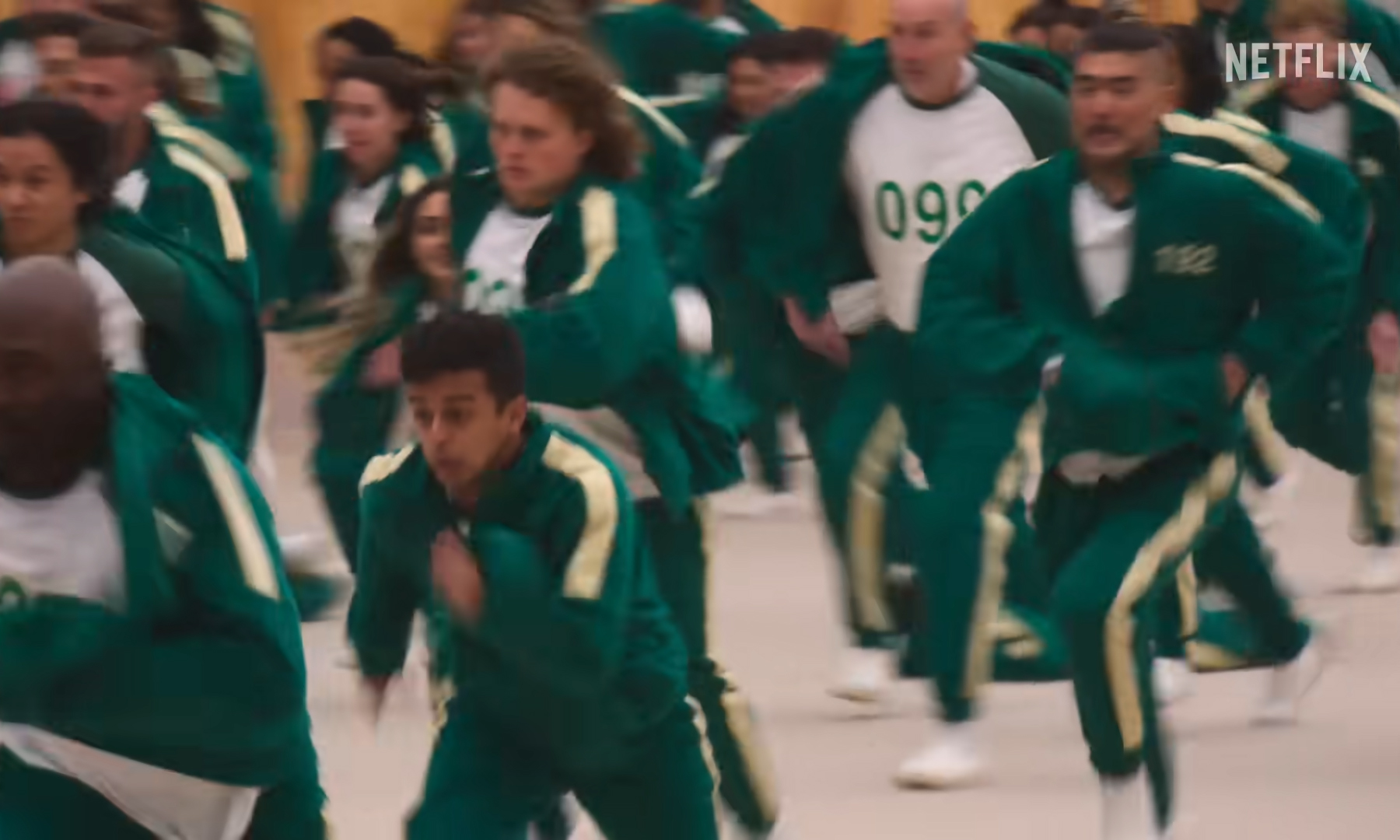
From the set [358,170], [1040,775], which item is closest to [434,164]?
[358,170]

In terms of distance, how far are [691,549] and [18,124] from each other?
60.2 inches

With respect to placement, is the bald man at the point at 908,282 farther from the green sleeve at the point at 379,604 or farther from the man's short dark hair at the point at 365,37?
the green sleeve at the point at 379,604

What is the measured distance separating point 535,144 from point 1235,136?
2342 mm

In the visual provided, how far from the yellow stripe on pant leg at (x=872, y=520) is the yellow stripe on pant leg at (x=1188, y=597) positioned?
0.76 m

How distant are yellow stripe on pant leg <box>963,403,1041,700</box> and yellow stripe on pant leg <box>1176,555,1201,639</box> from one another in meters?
0.51

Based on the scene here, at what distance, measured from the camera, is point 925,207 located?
26.9 ft

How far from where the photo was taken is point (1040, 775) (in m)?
8.16

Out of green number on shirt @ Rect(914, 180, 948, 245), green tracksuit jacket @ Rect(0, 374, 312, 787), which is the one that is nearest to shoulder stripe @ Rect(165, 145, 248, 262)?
green number on shirt @ Rect(914, 180, 948, 245)

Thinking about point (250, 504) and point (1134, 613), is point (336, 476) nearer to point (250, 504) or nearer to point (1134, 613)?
point (1134, 613)

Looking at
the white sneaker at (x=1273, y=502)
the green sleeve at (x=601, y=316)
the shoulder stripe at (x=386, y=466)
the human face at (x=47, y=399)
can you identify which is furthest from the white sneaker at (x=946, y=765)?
the white sneaker at (x=1273, y=502)

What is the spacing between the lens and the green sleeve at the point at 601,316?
21.0 feet

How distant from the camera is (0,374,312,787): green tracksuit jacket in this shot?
14.1ft

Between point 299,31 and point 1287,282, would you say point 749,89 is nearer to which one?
point 299,31

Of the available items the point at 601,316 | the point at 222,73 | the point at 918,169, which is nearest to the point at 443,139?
the point at 222,73
